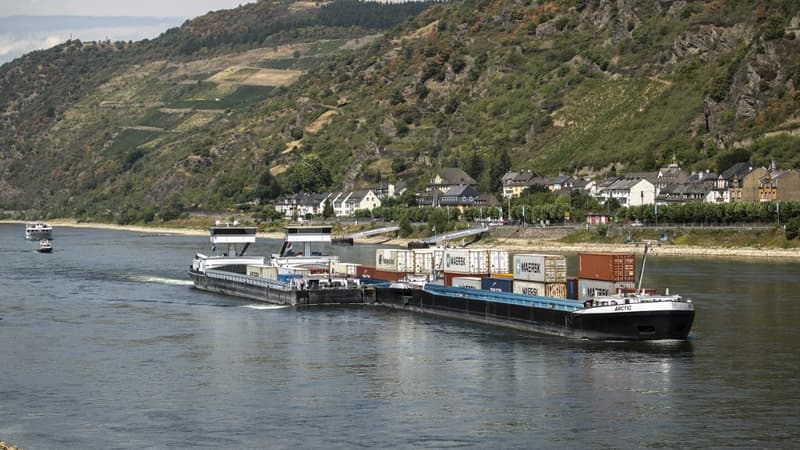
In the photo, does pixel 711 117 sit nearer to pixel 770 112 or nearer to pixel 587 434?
pixel 770 112

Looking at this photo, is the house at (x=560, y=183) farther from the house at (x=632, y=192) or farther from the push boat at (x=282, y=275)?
the push boat at (x=282, y=275)

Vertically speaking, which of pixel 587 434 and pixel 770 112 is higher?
pixel 770 112

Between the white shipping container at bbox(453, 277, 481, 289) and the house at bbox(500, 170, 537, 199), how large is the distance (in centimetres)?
10993

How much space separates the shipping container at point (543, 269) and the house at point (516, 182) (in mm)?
116463

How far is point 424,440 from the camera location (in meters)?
44.3

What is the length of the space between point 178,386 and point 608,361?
20320 mm

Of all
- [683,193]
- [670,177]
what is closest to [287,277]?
[683,193]

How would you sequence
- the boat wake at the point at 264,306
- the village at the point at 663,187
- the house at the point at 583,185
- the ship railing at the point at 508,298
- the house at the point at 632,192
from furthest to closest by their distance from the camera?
1. the house at the point at 583,185
2. the house at the point at 632,192
3. the village at the point at 663,187
4. the boat wake at the point at 264,306
5. the ship railing at the point at 508,298

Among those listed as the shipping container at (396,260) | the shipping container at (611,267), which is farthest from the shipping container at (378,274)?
the shipping container at (611,267)

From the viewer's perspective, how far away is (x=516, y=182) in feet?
640

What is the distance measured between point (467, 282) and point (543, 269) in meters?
9.42

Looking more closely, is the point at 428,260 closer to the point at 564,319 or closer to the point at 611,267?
the point at 564,319

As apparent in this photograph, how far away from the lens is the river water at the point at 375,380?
4538 cm

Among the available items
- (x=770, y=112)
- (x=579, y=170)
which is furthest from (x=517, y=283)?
(x=579, y=170)
